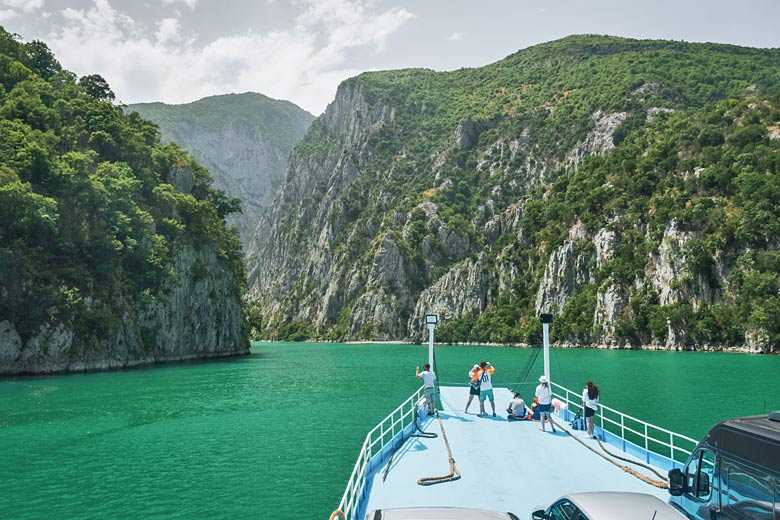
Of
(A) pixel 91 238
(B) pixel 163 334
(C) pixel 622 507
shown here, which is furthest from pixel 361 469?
(B) pixel 163 334

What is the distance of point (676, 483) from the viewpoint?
342 inches

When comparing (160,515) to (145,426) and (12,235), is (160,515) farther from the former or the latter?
(12,235)

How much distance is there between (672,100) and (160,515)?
182 m

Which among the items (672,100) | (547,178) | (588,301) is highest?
A: (672,100)

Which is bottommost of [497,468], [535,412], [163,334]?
[497,468]

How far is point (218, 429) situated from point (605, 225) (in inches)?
4476

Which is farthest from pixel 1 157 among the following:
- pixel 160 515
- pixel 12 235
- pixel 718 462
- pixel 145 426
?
pixel 718 462

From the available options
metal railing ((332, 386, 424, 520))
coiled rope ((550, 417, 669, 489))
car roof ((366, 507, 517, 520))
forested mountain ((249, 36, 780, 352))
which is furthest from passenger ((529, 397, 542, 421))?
forested mountain ((249, 36, 780, 352))

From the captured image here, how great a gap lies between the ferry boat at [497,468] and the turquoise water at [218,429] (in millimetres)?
3257

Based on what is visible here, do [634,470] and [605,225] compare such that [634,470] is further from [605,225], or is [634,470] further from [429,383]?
[605,225]

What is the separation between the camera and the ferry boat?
38.6 ft

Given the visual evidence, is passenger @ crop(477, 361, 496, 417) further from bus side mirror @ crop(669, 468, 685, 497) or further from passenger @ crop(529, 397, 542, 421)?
bus side mirror @ crop(669, 468, 685, 497)

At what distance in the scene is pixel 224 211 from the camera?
361 ft

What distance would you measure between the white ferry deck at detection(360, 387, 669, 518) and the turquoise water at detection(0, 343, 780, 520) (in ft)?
12.0
